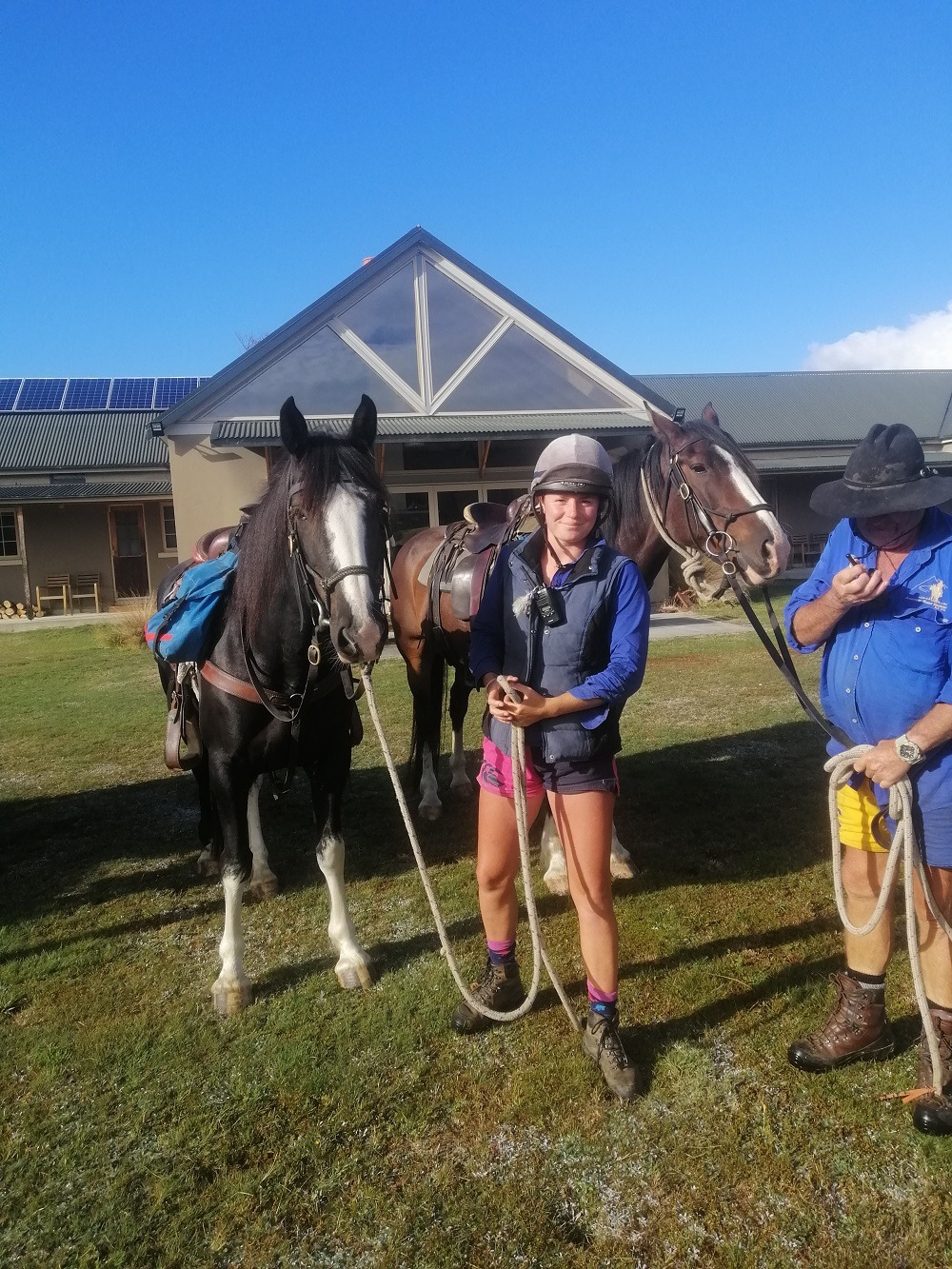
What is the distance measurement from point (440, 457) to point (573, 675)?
1325 centimetres

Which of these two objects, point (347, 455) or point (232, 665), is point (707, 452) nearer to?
point (347, 455)

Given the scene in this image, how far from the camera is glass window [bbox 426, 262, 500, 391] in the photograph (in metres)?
13.6

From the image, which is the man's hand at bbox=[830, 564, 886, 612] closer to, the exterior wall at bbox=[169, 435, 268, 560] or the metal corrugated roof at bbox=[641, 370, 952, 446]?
the exterior wall at bbox=[169, 435, 268, 560]

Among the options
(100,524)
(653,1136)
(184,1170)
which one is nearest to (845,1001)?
(653,1136)

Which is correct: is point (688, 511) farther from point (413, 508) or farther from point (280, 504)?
point (413, 508)

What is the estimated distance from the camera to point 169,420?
13.2 metres

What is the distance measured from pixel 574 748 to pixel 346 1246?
58.0 inches

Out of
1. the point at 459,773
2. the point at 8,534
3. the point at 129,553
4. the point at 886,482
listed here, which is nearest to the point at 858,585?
the point at 886,482

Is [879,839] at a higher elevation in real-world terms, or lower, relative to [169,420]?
lower

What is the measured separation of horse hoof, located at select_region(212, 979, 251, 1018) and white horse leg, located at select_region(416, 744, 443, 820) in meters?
2.15

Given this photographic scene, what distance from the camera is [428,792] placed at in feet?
17.6

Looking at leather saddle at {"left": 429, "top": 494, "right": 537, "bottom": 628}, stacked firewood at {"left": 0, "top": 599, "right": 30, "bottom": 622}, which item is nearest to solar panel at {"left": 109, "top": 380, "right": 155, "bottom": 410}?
stacked firewood at {"left": 0, "top": 599, "right": 30, "bottom": 622}

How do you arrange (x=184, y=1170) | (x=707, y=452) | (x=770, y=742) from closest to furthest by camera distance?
(x=184, y=1170) → (x=707, y=452) → (x=770, y=742)

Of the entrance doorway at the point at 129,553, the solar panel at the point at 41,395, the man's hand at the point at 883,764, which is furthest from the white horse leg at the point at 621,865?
the solar panel at the point at 41,395
